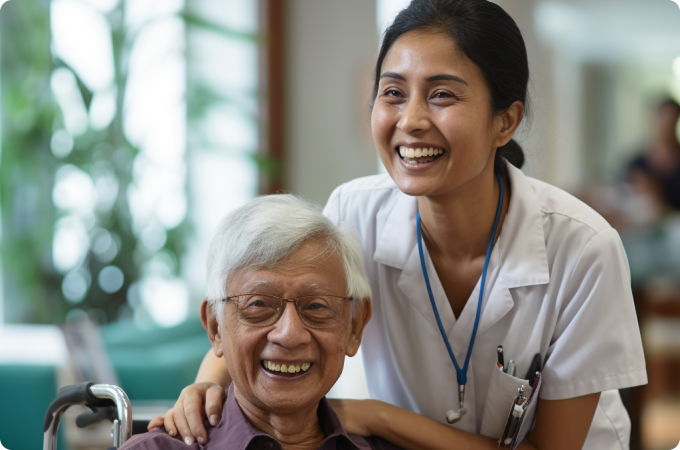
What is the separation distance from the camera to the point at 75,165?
3664mm

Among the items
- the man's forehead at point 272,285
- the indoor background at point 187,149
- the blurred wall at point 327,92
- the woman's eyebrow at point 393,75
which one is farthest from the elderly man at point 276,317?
the blurred wall at point 327,92

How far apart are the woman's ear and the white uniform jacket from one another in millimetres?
153

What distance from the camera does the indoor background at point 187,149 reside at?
318 centimetres

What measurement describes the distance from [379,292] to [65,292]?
2551 mm

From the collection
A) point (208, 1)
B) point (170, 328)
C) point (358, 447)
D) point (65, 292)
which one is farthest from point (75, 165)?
point (358, 447)

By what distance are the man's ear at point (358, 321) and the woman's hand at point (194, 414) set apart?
295 mm

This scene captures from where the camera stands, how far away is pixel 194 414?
1449 mm

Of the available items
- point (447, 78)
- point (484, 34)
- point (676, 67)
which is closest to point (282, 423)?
point (447, 78)

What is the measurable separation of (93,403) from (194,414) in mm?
210

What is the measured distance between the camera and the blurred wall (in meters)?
5.54

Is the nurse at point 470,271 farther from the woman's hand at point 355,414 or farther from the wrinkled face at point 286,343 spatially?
the wrinkled face at point 286,343

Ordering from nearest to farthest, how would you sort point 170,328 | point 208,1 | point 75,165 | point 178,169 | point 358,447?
point 358,447, point 170,328, point 75,165, point 178,169, point 208,1

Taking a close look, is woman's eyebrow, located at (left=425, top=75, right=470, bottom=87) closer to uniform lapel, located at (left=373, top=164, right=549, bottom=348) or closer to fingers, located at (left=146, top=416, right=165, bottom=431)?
uniform lapel, located at (left=373, top=164, right=549, bottom=348)

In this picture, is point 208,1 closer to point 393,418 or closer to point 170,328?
point 170,328
